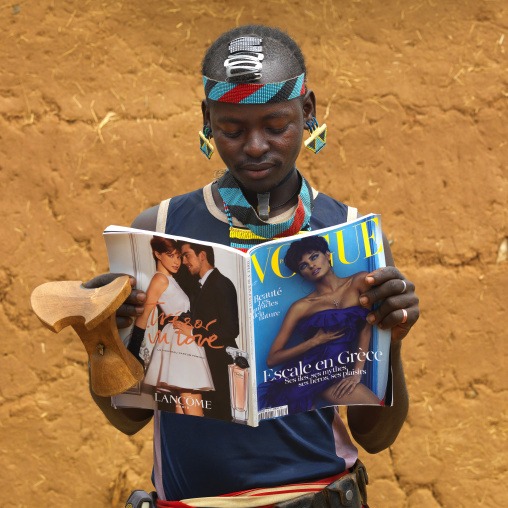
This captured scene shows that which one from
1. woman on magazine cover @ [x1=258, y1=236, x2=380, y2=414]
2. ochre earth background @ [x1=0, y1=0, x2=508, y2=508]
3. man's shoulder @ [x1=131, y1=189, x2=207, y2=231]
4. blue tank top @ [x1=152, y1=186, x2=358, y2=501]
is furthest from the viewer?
ochre earth background @ [x1=0, y1=0, x2=508, y2=508]

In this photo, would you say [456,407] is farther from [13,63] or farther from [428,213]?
[13,63]

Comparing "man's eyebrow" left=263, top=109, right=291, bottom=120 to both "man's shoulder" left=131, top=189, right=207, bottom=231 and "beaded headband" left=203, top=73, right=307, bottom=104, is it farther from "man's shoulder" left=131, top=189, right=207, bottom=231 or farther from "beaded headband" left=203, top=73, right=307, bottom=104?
Result: "man's shoulder" left=131, top=189, right=207, bottom=231

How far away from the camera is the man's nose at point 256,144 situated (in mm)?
1721

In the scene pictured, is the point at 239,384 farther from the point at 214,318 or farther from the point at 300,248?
the point at 300,248

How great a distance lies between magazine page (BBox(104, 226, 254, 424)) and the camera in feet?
5.39

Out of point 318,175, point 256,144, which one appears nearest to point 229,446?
point 256,144

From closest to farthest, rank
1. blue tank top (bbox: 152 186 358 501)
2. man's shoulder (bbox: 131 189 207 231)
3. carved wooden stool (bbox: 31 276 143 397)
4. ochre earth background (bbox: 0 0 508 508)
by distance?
carved wooden stool (bbox: 31 276 143 397)
blue tank top (bbox: 152 186 358 501)
man's shoulder (bbox: 131 189 207 231)
ochre earth background (bbox: 0 0 508 508)

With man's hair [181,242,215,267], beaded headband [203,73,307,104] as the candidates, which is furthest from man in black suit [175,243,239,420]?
beaded headband [203,73,307,104]

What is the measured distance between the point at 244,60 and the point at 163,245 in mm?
438

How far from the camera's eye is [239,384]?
1681 millimetres

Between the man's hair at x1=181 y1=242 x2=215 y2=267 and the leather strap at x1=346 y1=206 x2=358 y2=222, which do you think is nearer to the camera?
the man's hair at x1=181 y1=242 x2=215 y2=267

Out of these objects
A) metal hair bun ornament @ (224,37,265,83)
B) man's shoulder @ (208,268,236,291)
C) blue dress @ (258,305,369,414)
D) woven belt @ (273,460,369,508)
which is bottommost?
woven belt @ (273,460,369,508)

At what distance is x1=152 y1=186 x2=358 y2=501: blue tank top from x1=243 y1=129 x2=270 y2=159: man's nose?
0.20m

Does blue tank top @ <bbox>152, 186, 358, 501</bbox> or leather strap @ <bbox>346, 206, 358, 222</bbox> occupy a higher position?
leather strap @ <bbox>346, 206, 358, 222</bbox>
